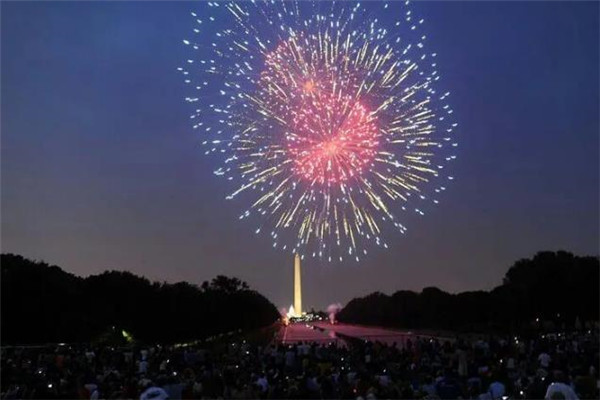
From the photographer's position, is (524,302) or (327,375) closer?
(327,375)

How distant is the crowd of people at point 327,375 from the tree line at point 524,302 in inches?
1533

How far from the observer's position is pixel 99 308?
6681cm

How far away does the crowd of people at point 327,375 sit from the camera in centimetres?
1541

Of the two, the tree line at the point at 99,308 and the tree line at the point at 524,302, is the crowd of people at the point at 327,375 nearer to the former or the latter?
the tree line at the point at 99,308

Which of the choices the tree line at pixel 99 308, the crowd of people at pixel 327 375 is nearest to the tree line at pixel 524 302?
the tree line at pixel 99 308

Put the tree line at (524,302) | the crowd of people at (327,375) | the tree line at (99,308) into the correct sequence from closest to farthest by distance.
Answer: the crowd of people at (327,375) < the tree line at (99,308) < the tree line at (524,302)

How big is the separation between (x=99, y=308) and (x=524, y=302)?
4398cm

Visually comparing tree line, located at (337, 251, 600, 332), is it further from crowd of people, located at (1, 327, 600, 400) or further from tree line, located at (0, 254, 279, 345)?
crowd of people, located at (1, 327, 600, 400)

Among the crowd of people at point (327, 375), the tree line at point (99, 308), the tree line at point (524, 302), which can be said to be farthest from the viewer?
the tree line at point (524, 302)

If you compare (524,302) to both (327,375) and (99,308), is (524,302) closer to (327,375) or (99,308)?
(99,308)

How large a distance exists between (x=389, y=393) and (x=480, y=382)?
3.16 metres

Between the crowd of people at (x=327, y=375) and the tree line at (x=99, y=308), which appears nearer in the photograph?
the crowd of people at (x=327, y=375)

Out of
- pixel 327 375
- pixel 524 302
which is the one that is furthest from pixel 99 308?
pixel 327 375

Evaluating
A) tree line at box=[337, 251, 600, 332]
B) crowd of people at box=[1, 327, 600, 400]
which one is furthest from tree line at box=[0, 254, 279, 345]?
tree line at box=[337, 251, 600, 332]
